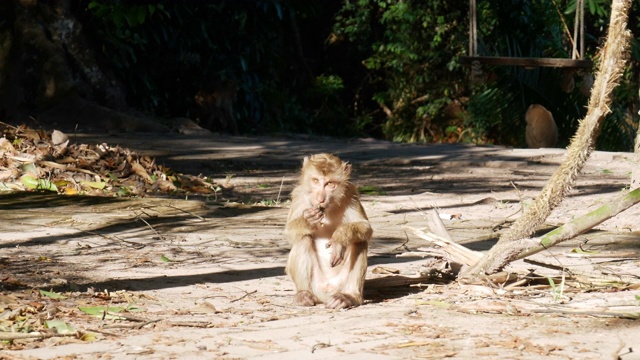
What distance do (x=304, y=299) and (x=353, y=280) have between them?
0.27 meters

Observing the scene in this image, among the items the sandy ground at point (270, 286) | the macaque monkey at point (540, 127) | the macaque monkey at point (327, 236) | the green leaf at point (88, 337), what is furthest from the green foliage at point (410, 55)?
the green leaf at point (88, 337)

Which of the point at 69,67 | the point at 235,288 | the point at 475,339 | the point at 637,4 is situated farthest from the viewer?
→ the point at 637,4

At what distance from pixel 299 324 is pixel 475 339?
0.85 metres

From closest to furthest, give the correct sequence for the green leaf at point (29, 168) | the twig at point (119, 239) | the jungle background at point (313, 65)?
the twig at point (119, 239) < the green leaf at point (29, 168) < the jungle background at point (313, 65)

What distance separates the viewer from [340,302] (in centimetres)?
523

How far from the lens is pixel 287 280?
6148 millimetres

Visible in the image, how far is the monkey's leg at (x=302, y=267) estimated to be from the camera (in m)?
5.40

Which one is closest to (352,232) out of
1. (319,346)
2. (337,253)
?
(337,253)

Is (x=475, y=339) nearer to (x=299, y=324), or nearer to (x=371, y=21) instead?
(x=299, y=324)

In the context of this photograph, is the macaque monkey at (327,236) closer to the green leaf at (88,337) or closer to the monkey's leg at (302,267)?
the monkey's leg at (302,267)

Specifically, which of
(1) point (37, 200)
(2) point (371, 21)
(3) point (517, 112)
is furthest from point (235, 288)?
(2) point (371, 21)

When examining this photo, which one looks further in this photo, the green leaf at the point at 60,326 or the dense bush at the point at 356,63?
the dense bush at the point at 356,63

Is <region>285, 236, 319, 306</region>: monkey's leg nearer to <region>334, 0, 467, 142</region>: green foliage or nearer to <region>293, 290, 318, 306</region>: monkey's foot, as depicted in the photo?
<region>293, 290, 318, 306</region>: monkey's foot

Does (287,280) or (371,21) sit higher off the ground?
(371,21)
